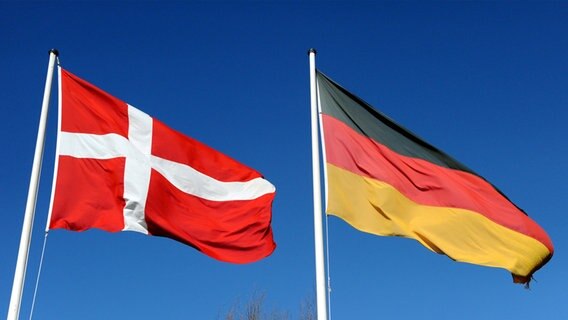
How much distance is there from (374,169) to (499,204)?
8.61ft

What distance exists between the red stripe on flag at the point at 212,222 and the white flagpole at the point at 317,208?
163cm

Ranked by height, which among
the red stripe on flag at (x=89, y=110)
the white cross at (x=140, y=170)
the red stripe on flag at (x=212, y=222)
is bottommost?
the red stripe on flag at (x=212, y=222)

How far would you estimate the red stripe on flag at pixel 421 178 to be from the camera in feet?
43.1

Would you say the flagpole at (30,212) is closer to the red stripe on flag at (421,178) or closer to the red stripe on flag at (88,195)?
the red stripe on flag at (88,195)

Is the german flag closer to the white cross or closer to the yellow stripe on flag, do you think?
the yellow stripe on flag

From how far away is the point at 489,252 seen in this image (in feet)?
44.3

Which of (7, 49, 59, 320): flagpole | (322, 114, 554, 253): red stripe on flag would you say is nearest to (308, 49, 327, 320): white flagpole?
(322, 114, 554, 253): red stripe on flag

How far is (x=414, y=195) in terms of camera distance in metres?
13.5

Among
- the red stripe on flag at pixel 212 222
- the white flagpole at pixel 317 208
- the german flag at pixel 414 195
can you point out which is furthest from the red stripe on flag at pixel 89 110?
the german flag at pixel 414 195

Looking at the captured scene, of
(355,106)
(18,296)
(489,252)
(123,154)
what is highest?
(355,106)

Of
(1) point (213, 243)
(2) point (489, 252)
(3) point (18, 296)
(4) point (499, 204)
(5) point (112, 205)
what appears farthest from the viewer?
(4) point (499, 204)

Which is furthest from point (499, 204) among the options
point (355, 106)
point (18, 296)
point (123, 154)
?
point (18, 296)

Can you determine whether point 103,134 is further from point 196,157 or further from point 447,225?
point 447,225

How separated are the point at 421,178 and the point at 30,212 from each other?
6412 millimetres
